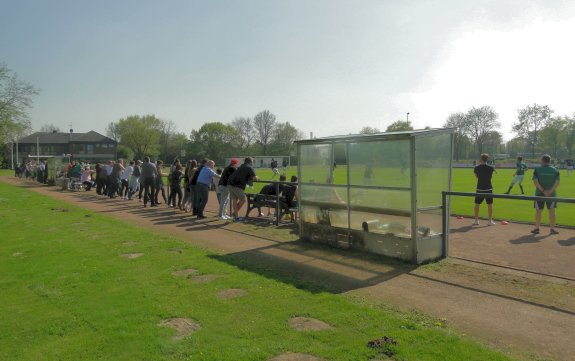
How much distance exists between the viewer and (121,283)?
20.4ft

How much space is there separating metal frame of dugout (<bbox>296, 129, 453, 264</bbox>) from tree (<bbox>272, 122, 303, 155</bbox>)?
294 feet

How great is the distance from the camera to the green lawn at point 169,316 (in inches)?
160

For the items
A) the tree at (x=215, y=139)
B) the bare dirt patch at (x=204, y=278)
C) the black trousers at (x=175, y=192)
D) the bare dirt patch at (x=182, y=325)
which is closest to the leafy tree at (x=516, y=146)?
the tree at (x=215, y=139)

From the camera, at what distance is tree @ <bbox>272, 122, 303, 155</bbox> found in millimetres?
99188

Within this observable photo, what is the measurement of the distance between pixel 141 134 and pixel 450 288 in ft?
318

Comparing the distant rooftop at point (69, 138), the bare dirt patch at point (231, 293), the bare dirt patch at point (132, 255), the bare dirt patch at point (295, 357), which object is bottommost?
the bare dirt patch at point (295, 357)

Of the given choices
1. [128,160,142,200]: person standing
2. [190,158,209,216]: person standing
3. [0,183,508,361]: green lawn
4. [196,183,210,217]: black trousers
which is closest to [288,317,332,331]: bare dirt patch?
[0,183,508,361]: green lawn

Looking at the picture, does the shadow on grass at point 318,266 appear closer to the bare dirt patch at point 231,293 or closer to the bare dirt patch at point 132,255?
the bare dirt patch at point 231,293

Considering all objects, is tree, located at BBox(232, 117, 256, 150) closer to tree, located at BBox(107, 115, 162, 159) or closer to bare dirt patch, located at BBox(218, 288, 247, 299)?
tree, located at BBox(107, 115, 162, 159)

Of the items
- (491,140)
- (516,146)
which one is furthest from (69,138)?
(516,146)

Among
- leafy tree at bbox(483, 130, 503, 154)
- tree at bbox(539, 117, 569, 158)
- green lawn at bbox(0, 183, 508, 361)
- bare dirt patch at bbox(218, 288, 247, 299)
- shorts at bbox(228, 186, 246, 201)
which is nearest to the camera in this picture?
green lawn at bbox(0, 183, 508, 361)

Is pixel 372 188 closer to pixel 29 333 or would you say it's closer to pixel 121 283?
pixel 121 283

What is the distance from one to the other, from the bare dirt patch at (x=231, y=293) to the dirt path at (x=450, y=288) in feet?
2.48

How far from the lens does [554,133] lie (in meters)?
80.1
